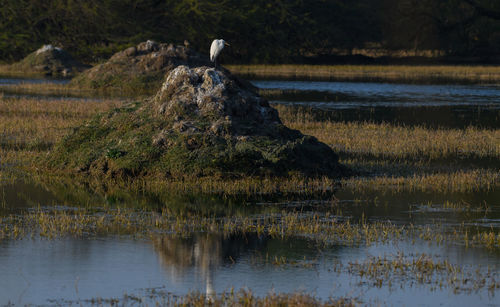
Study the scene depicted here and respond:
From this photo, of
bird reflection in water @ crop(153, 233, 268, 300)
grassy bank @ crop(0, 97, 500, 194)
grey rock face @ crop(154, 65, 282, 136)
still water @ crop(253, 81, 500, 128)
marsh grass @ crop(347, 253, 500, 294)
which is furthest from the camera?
still water @ crop(253, 81, 500, 128)

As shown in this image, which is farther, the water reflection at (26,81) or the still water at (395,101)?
the water reflection at (26,81)

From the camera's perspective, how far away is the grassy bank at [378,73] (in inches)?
2260

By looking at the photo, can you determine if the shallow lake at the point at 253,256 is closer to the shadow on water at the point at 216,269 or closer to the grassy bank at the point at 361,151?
the shadow on water at the point at 216,269

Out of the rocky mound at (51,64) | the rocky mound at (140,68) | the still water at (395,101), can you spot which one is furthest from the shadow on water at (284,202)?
the rocky mound at (51,64)

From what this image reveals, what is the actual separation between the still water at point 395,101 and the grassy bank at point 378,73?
17.2 ft

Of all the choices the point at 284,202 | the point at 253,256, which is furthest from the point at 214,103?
the point at 253,256

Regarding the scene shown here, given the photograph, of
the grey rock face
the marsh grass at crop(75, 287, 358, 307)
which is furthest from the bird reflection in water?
the grey rock face

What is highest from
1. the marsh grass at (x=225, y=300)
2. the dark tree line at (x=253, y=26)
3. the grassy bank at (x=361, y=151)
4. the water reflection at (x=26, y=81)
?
the dark tree line at (x=253, y=26)

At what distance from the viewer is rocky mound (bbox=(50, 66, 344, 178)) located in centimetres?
1783

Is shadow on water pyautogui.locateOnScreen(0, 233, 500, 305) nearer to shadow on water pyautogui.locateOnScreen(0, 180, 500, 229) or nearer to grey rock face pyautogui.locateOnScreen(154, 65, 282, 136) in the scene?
shadow on water pyautogui.locateOnScreen(0, 180, 500, 229)

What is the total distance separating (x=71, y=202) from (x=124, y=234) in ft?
9.28

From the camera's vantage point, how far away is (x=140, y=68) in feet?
144

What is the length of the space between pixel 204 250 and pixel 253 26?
57.6 m

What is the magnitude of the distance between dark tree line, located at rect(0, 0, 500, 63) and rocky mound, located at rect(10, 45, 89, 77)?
7.36m
